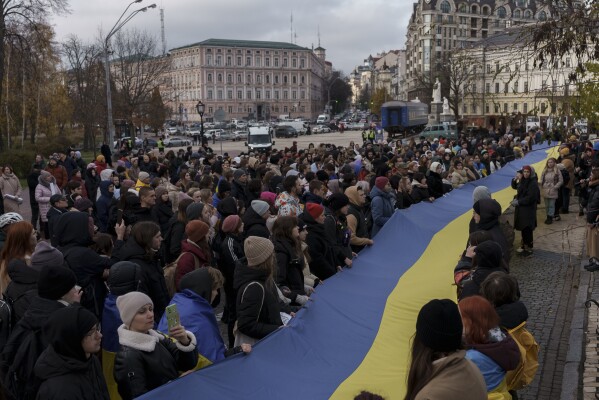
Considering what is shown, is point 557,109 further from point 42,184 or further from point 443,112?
point 443,112

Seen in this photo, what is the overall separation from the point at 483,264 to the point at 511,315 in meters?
1.00

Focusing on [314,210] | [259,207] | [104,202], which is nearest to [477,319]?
[314,210]

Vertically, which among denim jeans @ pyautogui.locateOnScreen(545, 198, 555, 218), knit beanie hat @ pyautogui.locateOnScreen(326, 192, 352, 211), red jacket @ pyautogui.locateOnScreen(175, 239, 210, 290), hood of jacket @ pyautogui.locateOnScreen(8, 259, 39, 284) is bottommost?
denim jeans @ pyautogui.locateOnScreen(545, 198, 555, 218)

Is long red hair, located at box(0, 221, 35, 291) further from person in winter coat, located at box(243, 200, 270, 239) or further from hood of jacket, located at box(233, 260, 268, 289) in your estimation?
person in winter coat, located at box(243, 200, 270, 239)

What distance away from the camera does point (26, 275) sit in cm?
588

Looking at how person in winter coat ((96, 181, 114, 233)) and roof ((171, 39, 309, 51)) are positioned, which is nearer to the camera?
person in winter coat ((96, 181, 114, 233))

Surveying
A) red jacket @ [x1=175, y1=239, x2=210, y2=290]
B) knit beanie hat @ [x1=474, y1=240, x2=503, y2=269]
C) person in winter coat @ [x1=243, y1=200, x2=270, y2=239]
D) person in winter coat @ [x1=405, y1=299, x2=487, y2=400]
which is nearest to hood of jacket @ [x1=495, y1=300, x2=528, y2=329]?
knit beanie hat @ [x1=474, y1=240, x2=503, y2=269]

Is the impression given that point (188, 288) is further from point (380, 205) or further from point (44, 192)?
point (44, 192)

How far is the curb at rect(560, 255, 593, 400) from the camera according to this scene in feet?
24.0

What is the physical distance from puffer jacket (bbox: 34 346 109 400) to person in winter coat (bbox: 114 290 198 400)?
0.32 metres

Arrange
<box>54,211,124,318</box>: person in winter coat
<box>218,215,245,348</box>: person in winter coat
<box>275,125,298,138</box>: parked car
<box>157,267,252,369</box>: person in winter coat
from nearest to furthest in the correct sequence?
<box>157,267,252,369</box>: person in winter coat < <box>54,211,124,318</box>: person in winter coat < <box>218,215,245,348</box>: person in winter coat < <box>275,125,298,138</box>: parked car

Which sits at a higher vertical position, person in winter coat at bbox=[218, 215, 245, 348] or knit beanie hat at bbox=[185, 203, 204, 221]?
knit beanie hat at bbox=[185, 203, 204, 221]

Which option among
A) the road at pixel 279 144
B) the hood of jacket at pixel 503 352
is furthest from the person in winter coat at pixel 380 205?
the road at pixel 279 144

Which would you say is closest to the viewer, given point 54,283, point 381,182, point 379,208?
point 54,283
